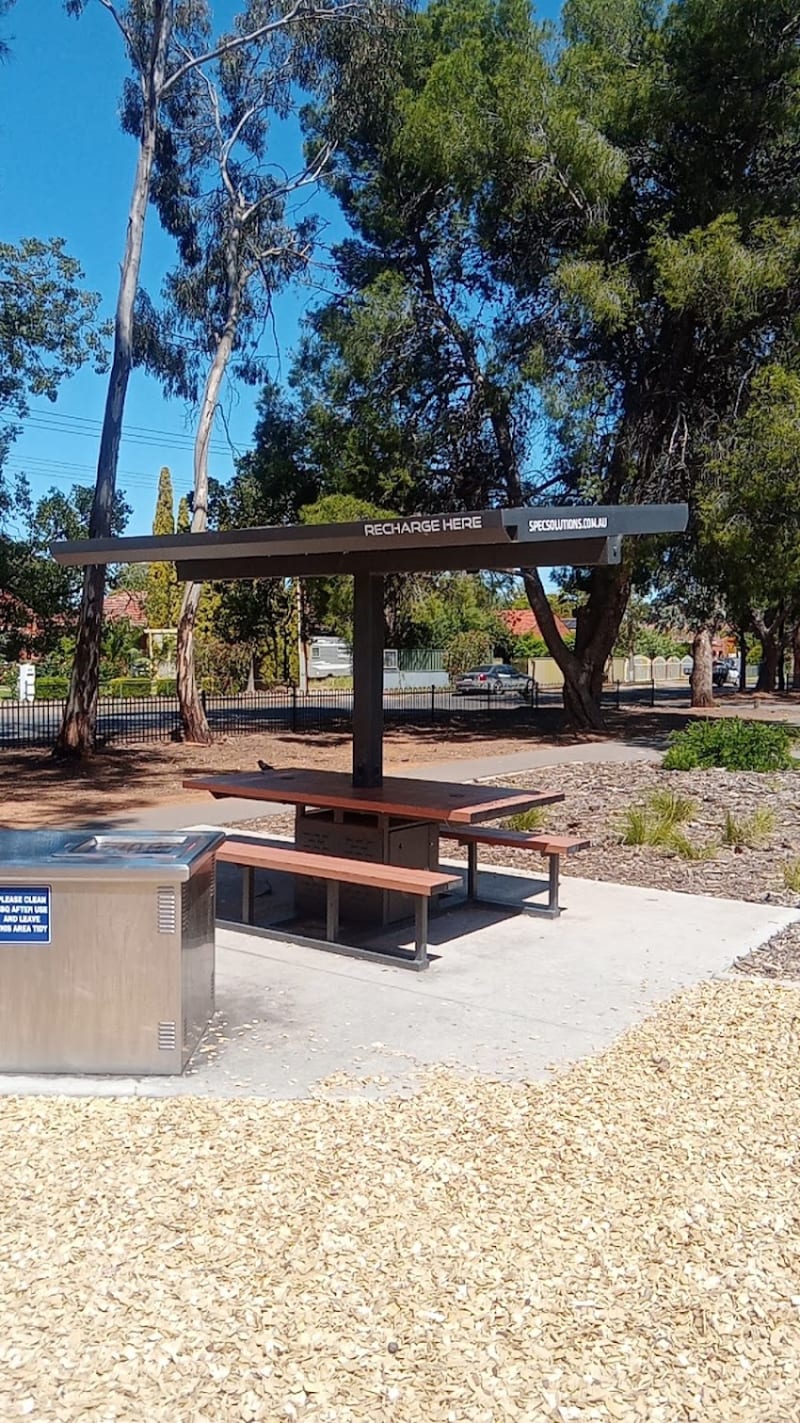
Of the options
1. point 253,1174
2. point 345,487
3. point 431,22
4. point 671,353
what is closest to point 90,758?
point 345,487

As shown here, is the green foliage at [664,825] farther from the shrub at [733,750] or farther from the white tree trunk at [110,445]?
the white tree trunk at [110,445]

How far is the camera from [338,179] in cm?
2494

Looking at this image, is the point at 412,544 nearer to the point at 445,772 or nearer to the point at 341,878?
the point at 341,878

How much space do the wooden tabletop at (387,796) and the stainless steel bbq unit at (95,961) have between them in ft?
7.89

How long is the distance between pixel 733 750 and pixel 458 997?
10625mm

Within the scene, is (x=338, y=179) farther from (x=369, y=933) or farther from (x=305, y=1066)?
(x=305, y=1066)

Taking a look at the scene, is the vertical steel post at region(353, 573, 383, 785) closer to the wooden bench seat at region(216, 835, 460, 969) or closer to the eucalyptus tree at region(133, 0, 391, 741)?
the wooden bench seat at region(216, 835, 460, 969)

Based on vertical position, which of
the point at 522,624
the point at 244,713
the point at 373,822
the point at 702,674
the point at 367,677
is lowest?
the point at 244,713

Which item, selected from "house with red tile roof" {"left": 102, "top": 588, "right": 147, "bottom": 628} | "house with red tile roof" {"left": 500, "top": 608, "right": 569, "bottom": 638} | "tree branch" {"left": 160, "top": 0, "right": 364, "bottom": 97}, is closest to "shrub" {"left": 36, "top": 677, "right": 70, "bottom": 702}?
"house with red tile roof" {"left": 102, "top": 588, "right": 147, "bottom": 628}

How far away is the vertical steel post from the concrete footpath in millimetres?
4209

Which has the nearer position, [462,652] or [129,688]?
[129,688]

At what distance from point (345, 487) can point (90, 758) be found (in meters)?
8.63

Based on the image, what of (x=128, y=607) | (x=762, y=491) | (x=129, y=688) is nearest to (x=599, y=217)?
(x=762, y=491)

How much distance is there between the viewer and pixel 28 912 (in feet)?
14.8
